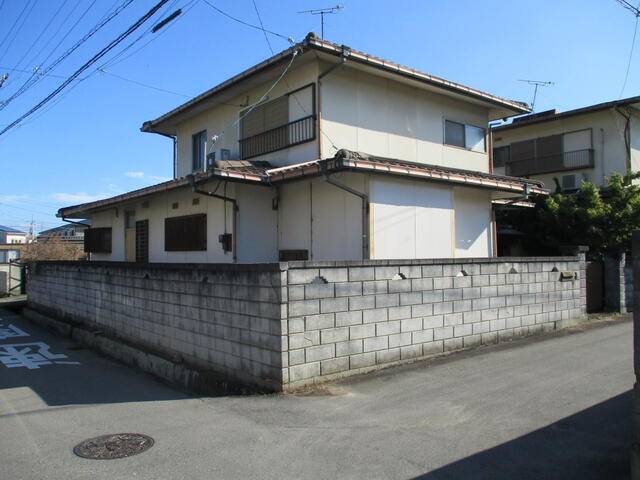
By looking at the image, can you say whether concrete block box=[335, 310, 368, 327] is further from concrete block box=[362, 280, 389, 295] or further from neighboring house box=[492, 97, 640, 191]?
neighboring house box=[492, 97, 640, 191]

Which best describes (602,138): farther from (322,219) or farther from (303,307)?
(303,307)

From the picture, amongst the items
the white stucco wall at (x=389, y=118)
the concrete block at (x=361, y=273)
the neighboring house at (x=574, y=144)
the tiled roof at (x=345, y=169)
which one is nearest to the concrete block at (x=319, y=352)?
the concrete block at (x=361, y=273)

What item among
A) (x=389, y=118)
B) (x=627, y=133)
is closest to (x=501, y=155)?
(x=627, y=133)

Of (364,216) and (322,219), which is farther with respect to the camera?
(322,219)

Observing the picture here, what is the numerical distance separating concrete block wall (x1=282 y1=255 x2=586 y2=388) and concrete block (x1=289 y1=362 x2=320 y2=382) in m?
0.01

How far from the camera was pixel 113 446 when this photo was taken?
15.7 feet

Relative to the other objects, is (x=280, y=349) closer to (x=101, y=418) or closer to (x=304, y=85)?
(x=101, y=418)

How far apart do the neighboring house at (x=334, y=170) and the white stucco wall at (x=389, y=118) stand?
3cm

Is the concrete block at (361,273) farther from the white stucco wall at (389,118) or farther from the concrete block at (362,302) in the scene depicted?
the white stucco wall at (389,118)

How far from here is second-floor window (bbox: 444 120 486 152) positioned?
546 inches

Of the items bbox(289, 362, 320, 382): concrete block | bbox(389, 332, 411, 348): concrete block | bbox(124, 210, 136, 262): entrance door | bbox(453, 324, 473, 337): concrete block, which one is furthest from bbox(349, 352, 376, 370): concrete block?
bbox(124, 210, 136, 262): entrance door

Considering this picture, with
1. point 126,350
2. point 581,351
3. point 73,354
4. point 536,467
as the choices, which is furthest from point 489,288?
point 73,354

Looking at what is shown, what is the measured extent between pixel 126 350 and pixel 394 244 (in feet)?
18.4

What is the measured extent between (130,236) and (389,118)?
9448mm
